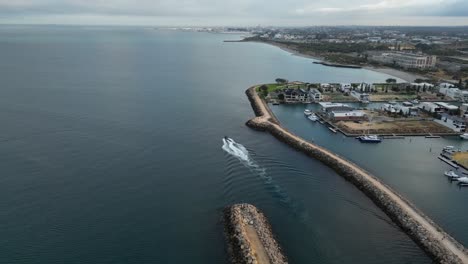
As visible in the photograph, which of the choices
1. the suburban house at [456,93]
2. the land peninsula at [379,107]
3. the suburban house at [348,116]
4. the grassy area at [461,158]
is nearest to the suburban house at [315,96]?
the land peninsula at [379,107]

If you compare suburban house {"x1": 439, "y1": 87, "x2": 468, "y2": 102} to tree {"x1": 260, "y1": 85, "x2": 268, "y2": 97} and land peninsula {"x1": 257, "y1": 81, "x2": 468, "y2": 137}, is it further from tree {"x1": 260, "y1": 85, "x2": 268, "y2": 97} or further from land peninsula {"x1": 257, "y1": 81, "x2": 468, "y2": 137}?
tree {"x1": 260, "y1": 85, "x2": 268, "y2": 97}

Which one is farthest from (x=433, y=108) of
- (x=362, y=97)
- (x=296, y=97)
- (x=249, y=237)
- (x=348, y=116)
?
(x=249, y=237)

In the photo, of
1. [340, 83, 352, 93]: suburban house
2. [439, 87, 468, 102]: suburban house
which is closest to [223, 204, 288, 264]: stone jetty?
[340, 83, 352, 93]: suburban house

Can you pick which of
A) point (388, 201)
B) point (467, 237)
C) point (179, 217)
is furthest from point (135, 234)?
point (467, 237)

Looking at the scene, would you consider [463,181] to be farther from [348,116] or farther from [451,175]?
[348,116]

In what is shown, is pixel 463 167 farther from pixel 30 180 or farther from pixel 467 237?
pixel 30 180
